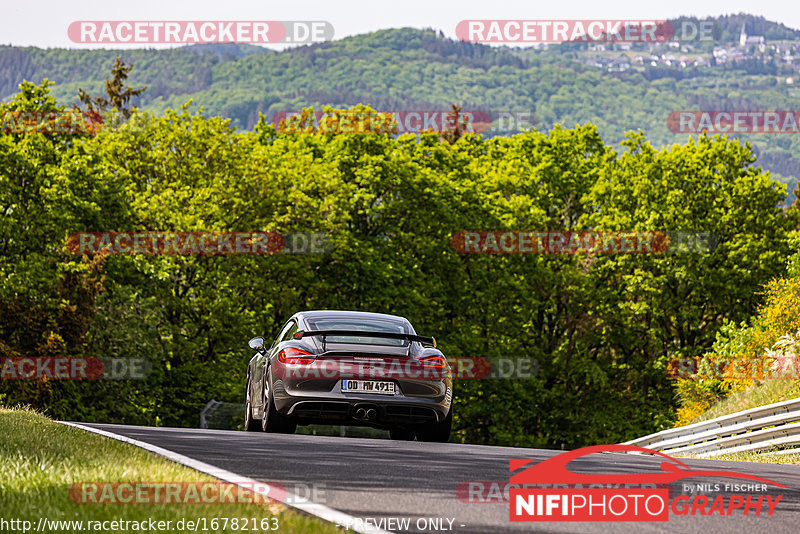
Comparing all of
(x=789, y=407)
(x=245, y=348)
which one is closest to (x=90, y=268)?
(x=245, y=348)

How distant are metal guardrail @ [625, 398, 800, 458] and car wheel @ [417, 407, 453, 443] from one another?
4740 millimetres

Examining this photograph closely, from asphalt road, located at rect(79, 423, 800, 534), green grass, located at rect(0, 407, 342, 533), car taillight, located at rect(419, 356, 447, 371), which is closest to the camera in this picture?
green grass, located at rect(0, 407, 342, 533)

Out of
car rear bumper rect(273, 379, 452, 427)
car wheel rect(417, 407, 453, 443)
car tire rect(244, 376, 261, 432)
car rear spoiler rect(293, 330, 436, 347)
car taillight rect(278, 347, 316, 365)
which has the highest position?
car rear spoiler rect(293, 330, 436, 347)

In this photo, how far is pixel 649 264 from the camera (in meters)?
43.3

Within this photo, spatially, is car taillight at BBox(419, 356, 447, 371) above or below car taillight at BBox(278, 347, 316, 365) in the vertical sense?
below

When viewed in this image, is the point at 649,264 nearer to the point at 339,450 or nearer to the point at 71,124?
the point at 71,124

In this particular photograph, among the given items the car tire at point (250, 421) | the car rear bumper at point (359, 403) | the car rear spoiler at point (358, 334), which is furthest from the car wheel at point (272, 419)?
the car tire at point (250, 421)

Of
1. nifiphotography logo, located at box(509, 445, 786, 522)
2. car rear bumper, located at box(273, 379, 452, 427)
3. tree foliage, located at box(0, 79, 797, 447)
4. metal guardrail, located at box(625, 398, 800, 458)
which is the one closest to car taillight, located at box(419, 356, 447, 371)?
car rear bumper, located at box(273, 379, 452, 427)

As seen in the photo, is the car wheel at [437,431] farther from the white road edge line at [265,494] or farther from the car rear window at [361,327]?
the white road edge line at [265,494]

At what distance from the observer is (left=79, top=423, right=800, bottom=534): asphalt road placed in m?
6.48

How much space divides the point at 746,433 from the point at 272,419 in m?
7.26

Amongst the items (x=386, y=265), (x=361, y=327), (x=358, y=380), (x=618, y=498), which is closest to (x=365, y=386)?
(x=358, y=380)

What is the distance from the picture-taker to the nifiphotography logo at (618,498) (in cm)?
688

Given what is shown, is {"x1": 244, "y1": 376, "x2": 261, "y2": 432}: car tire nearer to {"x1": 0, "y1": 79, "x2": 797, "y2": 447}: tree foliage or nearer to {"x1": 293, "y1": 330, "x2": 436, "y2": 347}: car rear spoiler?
{"x1": 293, "y1": 330, "x2": 436, "y2": 347}: car rear spoiler
